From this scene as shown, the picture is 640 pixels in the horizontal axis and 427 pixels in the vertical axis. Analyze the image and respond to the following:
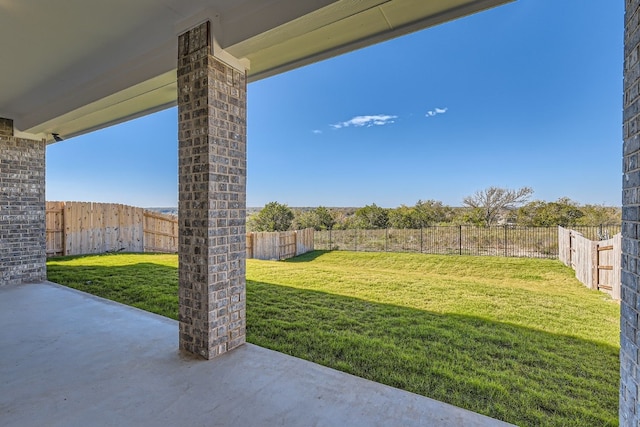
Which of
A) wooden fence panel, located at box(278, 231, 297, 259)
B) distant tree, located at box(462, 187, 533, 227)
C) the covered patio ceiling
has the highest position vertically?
the covered patio ceiling

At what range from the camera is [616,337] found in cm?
353

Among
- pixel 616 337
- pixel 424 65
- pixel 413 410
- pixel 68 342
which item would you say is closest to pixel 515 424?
pixel 413 410

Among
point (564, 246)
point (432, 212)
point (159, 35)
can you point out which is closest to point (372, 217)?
point (432, 212)

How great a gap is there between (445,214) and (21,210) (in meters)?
16.7

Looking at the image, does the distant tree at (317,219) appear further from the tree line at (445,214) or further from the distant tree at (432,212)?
the distant tree at (432,212)

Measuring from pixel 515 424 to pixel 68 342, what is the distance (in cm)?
387

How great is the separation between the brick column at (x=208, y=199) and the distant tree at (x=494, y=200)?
1489cm

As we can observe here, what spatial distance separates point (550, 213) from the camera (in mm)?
13258

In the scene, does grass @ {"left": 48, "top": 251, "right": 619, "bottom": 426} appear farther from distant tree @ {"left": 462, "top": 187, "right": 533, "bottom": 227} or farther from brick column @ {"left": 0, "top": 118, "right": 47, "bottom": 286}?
distant tree @ {"left": 462, "top": 187, "right": 533, "bottom": 227}

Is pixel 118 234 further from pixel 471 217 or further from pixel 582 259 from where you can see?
pixel 471 217

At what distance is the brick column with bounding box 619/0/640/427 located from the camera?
3.85 ft

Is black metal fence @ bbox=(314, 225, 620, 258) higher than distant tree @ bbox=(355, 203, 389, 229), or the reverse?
distant tree @ bbox=(355, 203, 389, 229)

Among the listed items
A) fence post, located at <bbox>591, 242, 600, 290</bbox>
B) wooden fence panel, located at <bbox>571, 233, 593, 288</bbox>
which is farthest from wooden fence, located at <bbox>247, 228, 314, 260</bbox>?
fence post, located at <bbox>591, 242, 600, 290</bbox>

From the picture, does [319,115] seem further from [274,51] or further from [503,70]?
[274,51]
